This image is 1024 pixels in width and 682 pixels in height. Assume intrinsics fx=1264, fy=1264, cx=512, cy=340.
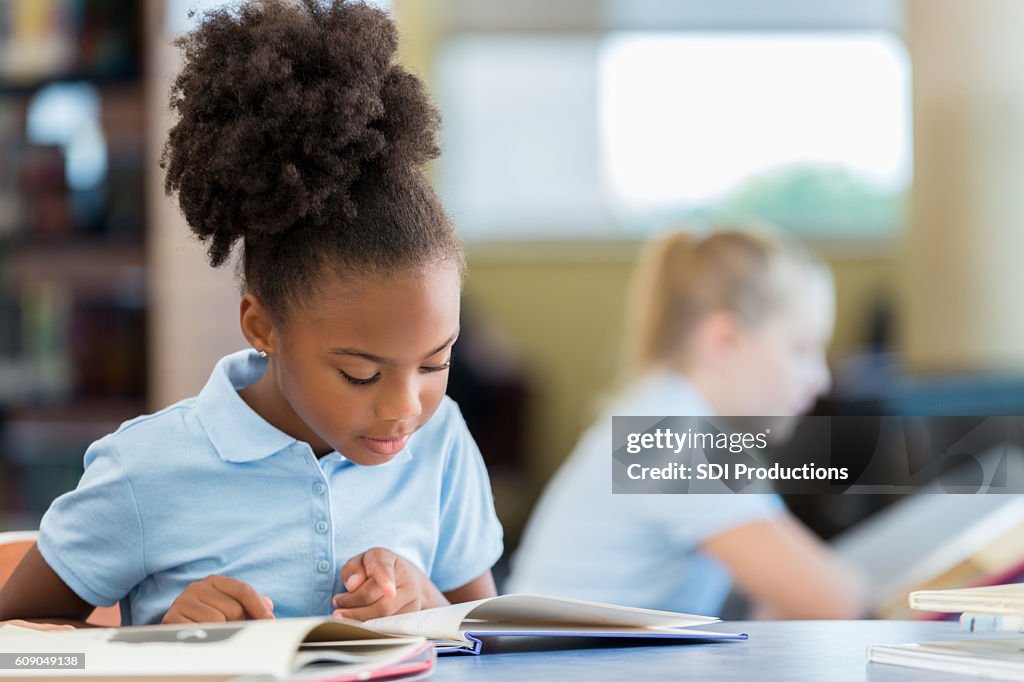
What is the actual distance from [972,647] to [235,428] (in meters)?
0.51

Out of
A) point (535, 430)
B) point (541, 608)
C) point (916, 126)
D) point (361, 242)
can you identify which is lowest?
point (535, 430)

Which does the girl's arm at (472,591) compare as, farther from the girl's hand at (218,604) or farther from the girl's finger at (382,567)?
the girl's hand at (218,604)

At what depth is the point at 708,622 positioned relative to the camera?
825 mm

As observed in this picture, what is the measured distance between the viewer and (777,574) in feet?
4.91

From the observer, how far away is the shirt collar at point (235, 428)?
0.90 m

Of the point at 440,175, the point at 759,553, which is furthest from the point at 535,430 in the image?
the point at 440,175

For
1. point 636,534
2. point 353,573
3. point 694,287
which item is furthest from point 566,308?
point 353,573

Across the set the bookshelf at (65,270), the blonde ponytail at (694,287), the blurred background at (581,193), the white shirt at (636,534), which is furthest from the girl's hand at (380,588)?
the bookshelf at (65,270)

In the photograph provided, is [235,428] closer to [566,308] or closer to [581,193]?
[566,308]

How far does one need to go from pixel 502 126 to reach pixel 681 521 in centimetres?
405

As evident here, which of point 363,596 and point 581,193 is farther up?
point 581,193

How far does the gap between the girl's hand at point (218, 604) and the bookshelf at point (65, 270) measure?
1.84 m

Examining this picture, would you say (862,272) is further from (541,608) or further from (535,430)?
(541,608)

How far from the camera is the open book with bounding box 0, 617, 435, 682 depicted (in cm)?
59
